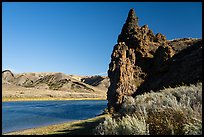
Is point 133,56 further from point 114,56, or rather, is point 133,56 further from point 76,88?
point 76,88

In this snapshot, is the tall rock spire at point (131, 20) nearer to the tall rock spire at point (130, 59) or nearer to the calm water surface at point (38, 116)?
the tall rock spire at point (130, 59)

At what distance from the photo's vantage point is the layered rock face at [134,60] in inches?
1500

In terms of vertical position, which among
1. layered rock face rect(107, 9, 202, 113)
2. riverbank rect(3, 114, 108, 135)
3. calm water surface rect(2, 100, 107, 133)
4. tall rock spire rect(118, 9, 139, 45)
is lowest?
calm water surface rect(2, 100, 107, 133)

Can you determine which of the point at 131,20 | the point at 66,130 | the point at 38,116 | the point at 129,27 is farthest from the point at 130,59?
the point at 66,130

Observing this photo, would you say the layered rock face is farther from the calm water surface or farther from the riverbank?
the riverbank

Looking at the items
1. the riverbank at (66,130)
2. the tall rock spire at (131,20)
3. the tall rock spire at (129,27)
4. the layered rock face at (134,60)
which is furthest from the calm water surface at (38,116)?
the tall rock spire at (131,20)

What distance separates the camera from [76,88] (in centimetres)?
18438

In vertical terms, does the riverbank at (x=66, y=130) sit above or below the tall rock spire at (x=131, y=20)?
below

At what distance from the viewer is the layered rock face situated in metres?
38.1

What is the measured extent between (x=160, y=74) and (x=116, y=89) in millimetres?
6285

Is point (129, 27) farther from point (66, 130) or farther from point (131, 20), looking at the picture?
point (66, 130)

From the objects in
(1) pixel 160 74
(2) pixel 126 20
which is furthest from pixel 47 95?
(1) pixel 160 74

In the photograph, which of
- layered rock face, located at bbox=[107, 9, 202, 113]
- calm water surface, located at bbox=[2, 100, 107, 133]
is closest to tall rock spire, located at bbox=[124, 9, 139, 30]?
layered rock face, located at bbox=[107, 9, 202, 113]

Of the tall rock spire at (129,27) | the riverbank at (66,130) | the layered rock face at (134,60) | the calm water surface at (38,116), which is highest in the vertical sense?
the tall rock spire at (129,27)
